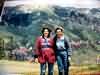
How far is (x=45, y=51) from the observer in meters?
0.97

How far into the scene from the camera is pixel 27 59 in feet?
3.24

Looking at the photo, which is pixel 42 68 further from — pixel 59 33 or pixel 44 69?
pixel 59 33

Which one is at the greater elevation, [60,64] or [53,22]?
[53,22]

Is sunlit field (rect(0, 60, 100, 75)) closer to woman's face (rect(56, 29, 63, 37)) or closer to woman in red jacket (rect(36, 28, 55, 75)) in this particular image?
woman in red jacket (rect(36, 28, 55, 75))

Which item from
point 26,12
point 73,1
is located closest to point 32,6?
point 26,12

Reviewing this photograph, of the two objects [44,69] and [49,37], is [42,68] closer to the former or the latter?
[44,69]

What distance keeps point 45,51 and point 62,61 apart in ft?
0.24

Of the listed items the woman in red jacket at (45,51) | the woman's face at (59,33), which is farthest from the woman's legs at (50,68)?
the woman's face at (59,33)

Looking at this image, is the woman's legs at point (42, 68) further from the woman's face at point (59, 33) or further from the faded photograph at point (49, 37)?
the woman's face at point (59, 33)

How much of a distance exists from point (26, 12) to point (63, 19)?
15 cm

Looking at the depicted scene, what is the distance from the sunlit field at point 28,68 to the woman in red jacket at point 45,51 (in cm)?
2

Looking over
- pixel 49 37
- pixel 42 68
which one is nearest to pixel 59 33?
pixel 49 37

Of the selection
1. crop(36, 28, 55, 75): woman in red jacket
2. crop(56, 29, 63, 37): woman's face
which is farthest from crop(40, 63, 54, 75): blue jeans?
crop(56, 29, 63, 37): woman's face

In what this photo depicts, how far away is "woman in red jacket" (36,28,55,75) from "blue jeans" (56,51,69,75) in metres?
0.02
